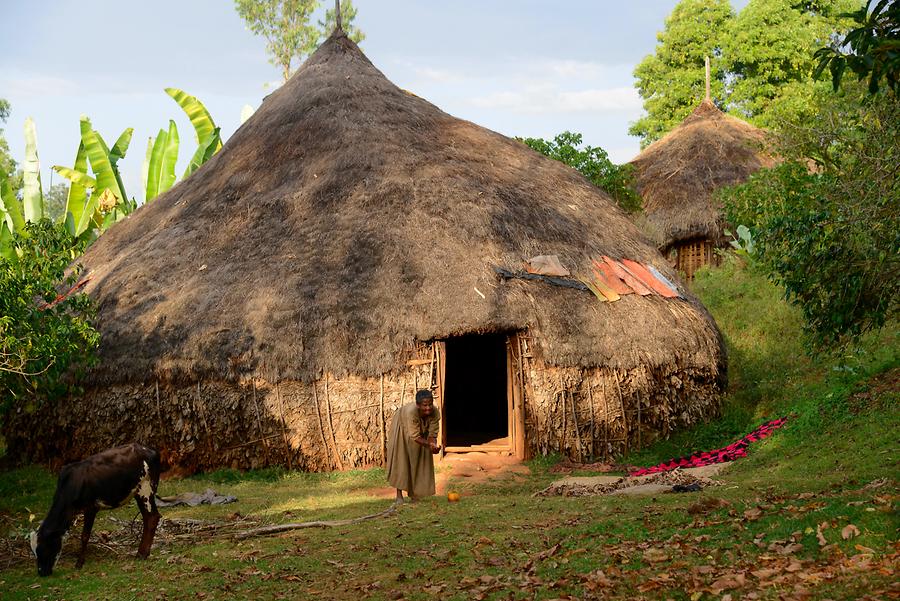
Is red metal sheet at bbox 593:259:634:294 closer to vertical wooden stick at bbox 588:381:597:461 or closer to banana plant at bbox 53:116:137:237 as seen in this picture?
vertical wooden stick at bbox 588:381:597:461

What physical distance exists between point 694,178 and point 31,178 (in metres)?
18.7

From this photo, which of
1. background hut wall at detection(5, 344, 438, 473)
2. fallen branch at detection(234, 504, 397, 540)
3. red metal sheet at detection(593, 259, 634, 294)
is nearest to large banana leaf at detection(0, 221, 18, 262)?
background hut wall at detection(5, 344, 438, 473)

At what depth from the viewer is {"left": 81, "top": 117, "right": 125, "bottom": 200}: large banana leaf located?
23125 millimetres

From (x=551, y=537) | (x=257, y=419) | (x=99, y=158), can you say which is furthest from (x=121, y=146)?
(x=551, y=537)

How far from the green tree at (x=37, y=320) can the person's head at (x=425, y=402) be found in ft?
13.0

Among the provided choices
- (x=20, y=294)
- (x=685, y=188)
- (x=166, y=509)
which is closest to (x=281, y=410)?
(x=166, y=509)

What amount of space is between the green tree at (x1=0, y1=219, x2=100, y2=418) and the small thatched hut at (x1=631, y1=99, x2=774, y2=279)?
19.0m

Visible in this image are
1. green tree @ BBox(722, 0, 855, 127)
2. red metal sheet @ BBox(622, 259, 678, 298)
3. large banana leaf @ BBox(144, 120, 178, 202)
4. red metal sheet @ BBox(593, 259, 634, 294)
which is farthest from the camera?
green tree @ BBox(722, 0, 855, 127)

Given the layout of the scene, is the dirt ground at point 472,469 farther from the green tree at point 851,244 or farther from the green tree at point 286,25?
the green tree at point 286,25

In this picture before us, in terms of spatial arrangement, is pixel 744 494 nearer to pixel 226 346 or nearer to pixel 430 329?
pixel 430 329

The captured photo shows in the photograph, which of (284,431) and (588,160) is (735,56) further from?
(284,431)

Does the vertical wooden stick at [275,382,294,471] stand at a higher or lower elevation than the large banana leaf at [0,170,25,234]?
lower

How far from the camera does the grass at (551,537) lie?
661cm

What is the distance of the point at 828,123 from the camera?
1380 centimetres
